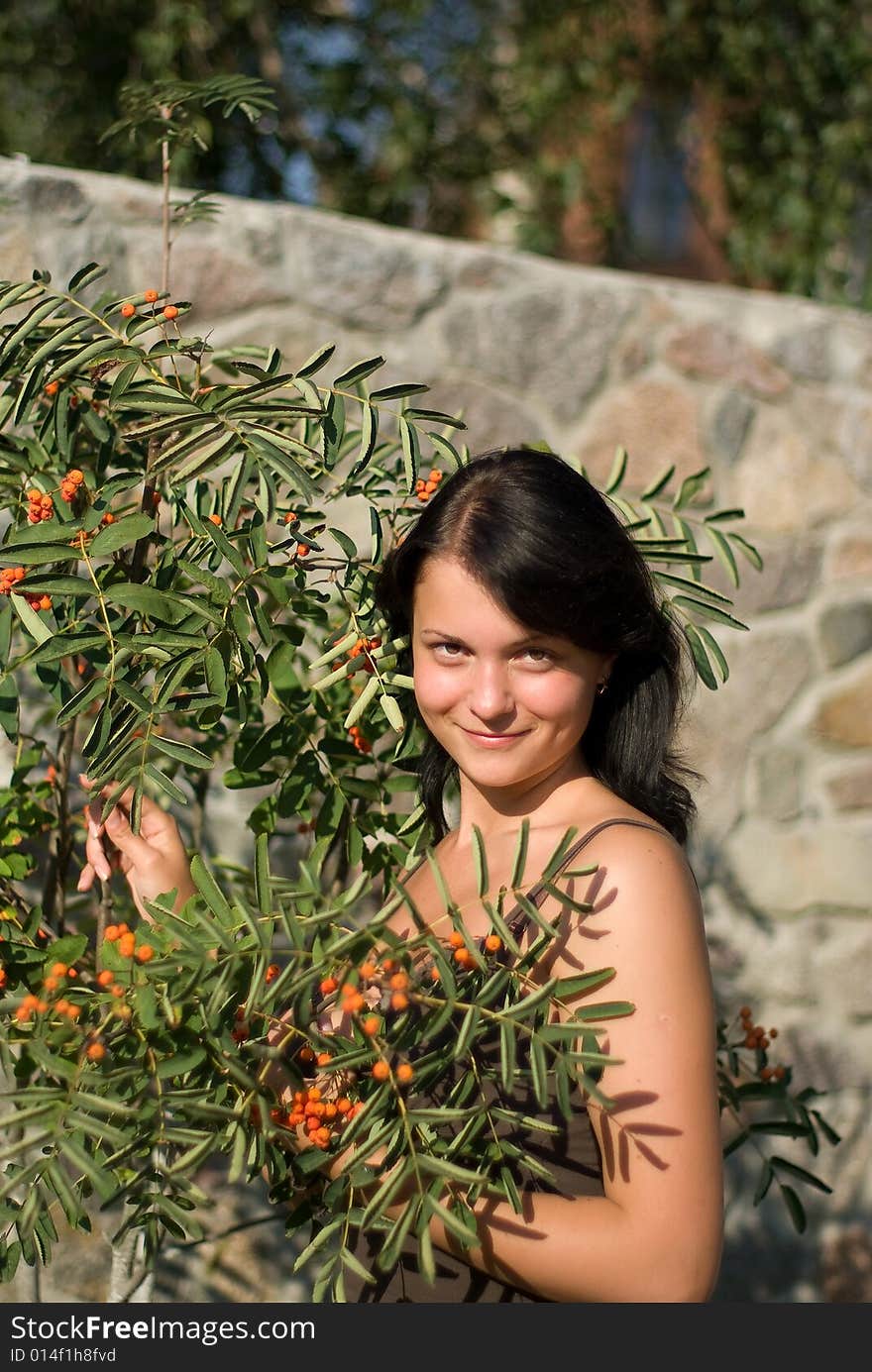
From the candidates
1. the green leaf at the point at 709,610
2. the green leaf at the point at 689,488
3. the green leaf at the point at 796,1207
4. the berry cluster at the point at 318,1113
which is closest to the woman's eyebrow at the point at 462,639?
the green leaf at the point at 709,610

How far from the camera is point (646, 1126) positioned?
123 cm

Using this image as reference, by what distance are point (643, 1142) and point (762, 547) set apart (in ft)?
6.26

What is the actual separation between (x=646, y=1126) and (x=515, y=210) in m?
3.71

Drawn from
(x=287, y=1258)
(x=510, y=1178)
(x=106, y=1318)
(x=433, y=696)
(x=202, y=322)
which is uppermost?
(x=202, y=322)

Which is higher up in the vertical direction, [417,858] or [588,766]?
[588,766]

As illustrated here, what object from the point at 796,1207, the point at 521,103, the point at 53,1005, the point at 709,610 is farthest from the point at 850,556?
the point at 521,103

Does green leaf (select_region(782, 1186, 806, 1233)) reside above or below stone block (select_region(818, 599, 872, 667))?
below

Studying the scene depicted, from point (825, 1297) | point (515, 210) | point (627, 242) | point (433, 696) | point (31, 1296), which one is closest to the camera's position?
point (433, 696)

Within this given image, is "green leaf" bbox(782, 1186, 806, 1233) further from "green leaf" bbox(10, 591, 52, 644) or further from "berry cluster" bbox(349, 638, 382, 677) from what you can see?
"green leaf" bbox(10, 591, 52, 644)

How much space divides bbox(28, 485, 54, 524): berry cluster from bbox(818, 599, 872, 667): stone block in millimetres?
1998

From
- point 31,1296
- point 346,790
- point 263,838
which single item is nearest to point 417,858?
point 346,790

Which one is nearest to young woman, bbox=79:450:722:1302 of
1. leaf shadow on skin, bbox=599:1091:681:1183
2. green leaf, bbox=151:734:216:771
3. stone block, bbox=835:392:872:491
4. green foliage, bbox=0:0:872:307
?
leaf shadow on skin, bbox=599:1091:681:1183

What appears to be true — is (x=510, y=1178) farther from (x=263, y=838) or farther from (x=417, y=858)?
(x=417, y=858)

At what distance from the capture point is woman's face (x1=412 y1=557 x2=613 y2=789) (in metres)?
1.37
